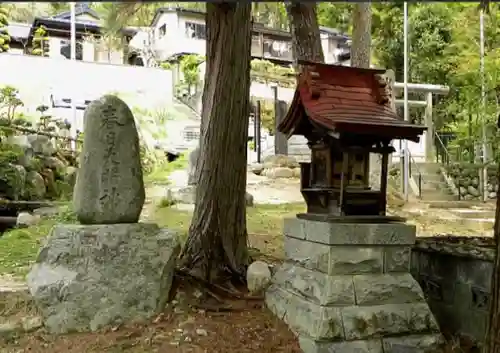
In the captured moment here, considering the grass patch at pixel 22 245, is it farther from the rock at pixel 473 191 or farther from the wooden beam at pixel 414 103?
the rock at pixel 473 191

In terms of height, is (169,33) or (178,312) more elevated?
(169,33)

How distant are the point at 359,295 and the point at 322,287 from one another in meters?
0.33

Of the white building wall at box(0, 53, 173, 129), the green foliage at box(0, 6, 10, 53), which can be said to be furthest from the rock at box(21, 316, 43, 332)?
→ the green foliage at box(0, 6, 10, 53)

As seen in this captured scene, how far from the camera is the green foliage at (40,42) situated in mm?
24625

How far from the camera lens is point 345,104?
4.78 m

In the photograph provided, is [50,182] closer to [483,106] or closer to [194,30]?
[483,106]

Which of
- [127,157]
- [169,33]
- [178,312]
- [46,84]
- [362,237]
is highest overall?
[169,33]

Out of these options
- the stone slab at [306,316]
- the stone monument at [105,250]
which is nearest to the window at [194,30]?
the stone monument at [105,250]

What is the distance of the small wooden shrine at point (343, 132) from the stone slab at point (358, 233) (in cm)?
17

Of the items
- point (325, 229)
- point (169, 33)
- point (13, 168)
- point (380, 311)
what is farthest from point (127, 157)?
point (169, 33)

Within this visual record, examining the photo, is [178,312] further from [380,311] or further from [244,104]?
[244,104]

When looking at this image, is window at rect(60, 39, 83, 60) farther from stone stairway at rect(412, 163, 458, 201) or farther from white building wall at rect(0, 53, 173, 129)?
stone stairway at rect(412, 163, 458, 201)

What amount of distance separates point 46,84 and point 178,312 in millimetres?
20120

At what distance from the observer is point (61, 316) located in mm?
5016
